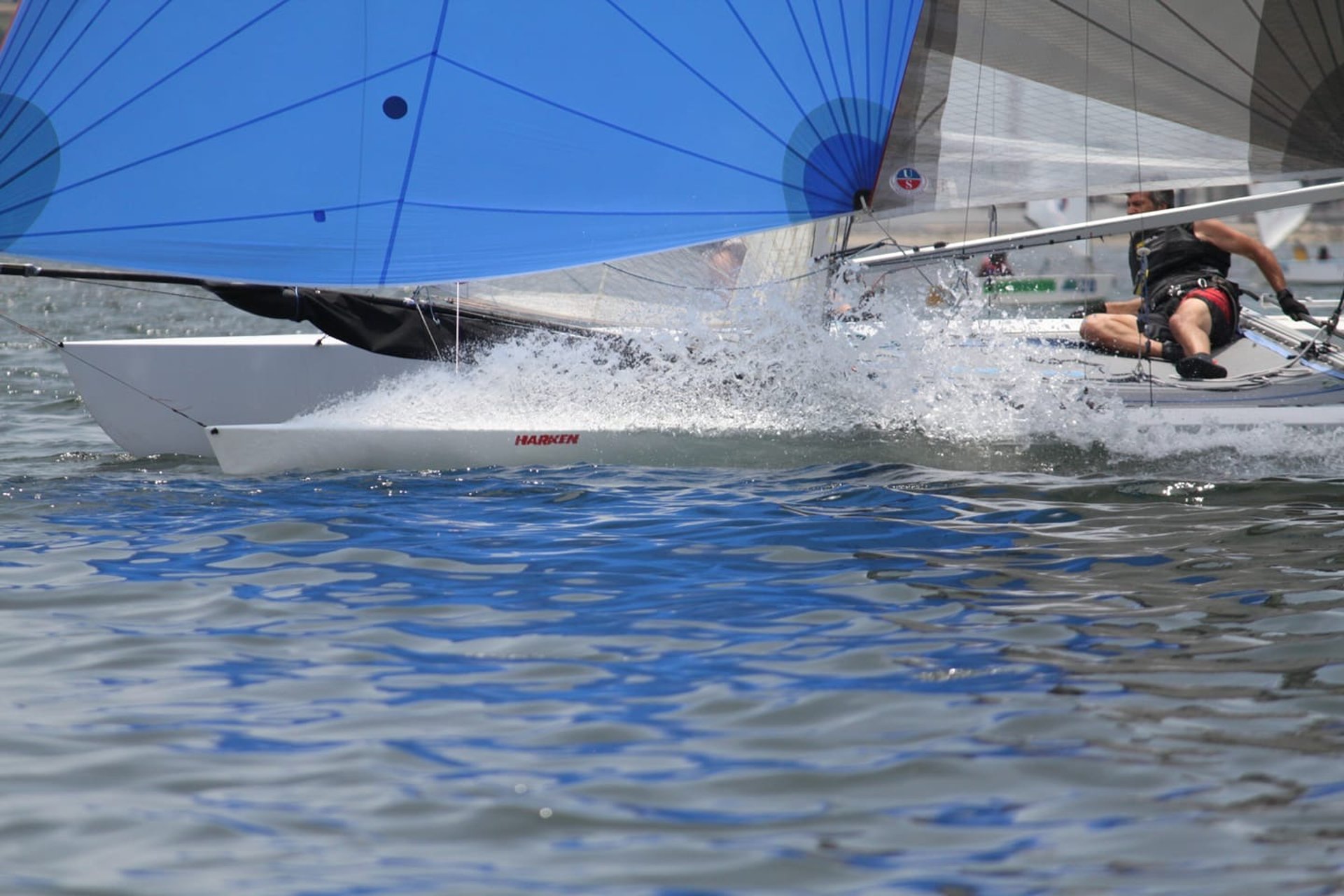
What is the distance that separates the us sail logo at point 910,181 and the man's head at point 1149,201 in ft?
3.39

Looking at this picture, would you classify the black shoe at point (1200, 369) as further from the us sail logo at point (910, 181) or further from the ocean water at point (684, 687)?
the us sail logo at point (910, 181)

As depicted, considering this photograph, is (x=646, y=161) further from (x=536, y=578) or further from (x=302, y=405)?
(x=536, y=578)

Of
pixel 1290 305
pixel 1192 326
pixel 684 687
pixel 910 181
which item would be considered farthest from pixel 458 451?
pixel 1290 305

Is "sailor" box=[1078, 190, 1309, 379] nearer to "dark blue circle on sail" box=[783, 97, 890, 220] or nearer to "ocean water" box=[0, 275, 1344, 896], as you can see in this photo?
"ocean water" box=[0, 275, 1344, 896]

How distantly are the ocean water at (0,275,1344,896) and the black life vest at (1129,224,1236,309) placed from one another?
52.2 inches

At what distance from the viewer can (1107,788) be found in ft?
9.89

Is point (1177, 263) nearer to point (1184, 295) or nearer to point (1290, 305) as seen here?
point (1184, 295)

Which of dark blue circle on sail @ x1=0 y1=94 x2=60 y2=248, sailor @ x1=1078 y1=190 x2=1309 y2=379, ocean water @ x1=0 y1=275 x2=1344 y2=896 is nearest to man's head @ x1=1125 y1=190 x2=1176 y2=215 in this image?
sailor @ x1=1078 y1=190 x2=1309 y2=379

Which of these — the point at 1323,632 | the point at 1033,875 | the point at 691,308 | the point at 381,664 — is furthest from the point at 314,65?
the point at 1033,875

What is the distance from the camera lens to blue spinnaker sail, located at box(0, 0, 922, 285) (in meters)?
6.83

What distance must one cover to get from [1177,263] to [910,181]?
1532 mm

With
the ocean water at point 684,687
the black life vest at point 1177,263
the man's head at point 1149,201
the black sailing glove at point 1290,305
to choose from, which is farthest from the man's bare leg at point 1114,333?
the ocean water at point 684,687

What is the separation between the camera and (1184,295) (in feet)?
24.0

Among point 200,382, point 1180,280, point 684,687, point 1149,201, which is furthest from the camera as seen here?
point 200,382
